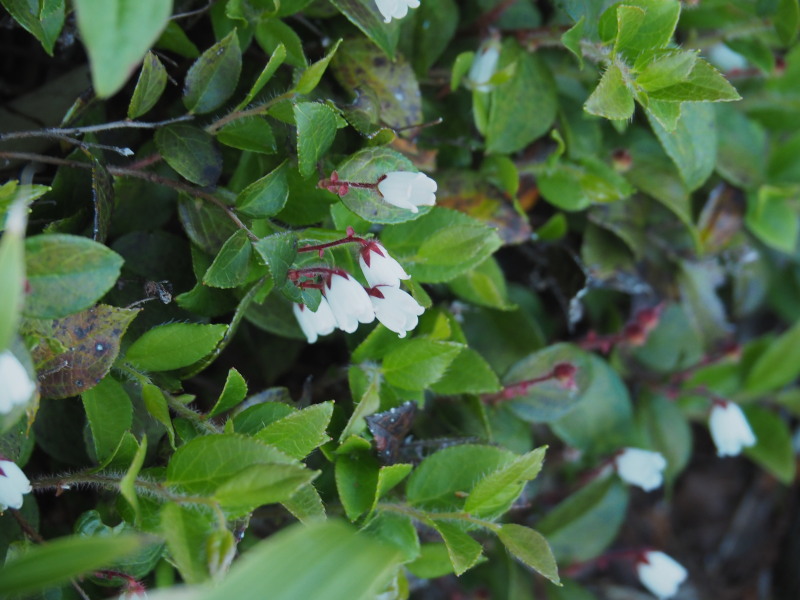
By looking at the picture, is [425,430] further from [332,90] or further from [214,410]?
[332,90]

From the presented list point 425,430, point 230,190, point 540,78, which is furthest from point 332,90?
point 425,430

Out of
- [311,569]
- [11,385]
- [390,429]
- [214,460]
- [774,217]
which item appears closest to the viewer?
[311,569]

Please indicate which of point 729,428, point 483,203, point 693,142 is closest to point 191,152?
point 483,203

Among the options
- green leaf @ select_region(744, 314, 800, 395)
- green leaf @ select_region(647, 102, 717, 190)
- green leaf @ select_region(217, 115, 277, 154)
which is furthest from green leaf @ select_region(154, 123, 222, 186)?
green leaf @ select_region(744, 314, 800, 395)

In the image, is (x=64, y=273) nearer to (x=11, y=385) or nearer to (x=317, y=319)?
(x=11, y=385)

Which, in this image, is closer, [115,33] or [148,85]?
[115,33]

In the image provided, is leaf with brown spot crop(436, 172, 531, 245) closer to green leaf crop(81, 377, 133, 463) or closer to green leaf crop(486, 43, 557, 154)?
green leaf crop(486, 43, 557, 154)
